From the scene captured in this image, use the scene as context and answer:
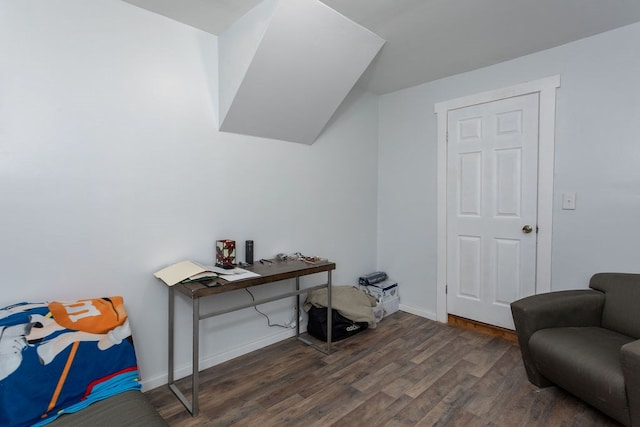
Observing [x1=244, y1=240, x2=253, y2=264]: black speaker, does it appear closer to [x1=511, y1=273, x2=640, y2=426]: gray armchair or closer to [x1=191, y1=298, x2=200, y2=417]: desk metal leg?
[x1=191, y1=298, x2=200, y2=417]: desk metal leg

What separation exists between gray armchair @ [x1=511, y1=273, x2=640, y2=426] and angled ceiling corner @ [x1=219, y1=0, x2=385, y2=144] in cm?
204

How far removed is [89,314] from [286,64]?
1.85m

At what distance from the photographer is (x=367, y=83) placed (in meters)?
3.19

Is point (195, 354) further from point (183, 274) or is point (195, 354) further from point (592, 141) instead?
point (592, 141)

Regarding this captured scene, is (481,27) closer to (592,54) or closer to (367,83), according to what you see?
(592,54)

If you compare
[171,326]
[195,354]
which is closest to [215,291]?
[195,354]

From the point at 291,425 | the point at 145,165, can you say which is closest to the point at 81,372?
the point at 291,425

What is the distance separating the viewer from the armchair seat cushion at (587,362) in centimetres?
151

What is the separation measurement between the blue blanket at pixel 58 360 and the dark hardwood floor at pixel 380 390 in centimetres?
57

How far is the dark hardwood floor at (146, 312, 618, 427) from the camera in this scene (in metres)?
1.75

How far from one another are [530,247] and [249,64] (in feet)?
8.50

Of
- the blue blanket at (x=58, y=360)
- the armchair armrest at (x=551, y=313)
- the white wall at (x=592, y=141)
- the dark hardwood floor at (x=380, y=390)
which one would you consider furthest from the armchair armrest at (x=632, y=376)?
the blue blanket at (x=58, y=360)

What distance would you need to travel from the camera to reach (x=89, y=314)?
1.54 m

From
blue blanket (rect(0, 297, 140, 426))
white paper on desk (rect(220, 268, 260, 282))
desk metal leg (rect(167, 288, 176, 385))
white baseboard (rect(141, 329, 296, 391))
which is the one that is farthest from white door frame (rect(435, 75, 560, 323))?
blue blanket (rect(0, 297, 140, 426))
